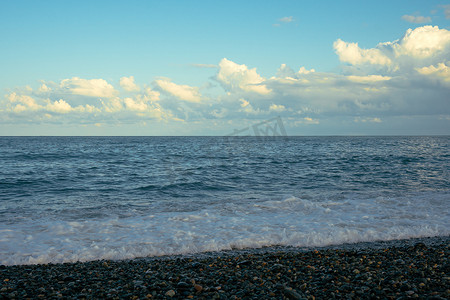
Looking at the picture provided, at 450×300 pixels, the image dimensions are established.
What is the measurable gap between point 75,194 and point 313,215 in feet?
40.2

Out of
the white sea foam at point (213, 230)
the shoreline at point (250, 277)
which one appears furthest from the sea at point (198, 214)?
the shoreline at point (250, 277)

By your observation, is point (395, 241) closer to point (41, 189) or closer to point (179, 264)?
point (179, 264)

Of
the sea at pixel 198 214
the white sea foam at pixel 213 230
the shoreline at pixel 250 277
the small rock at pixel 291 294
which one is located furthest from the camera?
the sea at pixel 198 214

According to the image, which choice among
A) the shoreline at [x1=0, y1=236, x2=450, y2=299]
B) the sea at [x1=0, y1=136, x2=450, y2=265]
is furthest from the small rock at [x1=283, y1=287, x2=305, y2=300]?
the sea at [x1=0, y1=136, x2=450, y2=265]

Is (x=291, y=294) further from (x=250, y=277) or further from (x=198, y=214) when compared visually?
(x=198, y=214)

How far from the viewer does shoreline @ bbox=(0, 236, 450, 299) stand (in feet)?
16.5

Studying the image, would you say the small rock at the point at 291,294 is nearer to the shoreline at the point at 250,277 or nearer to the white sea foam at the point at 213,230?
the shoreline at the point at 250,277

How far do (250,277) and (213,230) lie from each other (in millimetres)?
4173

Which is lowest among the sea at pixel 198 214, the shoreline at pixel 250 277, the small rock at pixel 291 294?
the sea at pixel 198 214

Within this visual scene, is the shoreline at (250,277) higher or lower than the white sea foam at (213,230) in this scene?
higher

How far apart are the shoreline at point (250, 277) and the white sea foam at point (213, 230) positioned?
0.82 meters

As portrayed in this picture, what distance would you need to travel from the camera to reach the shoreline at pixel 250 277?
5031 millimetres

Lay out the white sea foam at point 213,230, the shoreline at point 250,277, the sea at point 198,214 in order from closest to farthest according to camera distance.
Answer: the shoreline at point 250,277
the white sea foam at point 213,230
the sea at point 198,214

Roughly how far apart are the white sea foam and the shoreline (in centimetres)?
82
